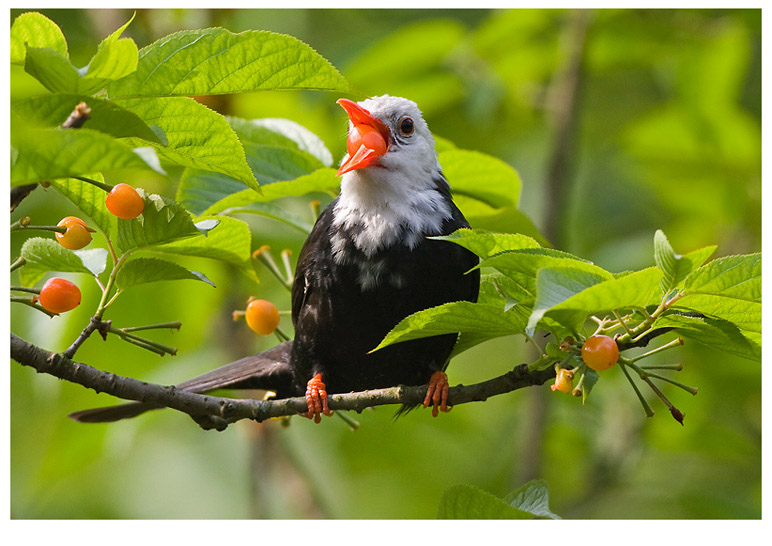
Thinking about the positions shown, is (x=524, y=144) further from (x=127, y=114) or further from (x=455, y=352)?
(x=127, y=114)

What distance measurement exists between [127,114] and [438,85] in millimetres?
3458

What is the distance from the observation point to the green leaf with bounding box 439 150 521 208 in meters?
2.96

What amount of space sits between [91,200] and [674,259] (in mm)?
1441

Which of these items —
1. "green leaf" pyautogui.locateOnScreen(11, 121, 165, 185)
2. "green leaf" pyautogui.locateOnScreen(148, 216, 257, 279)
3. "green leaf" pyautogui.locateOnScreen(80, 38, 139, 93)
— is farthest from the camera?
"green leaf" pyautogui.locateOnScreen(148, 216, 257, 279)

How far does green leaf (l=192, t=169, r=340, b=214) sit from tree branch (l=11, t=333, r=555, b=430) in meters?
0.64

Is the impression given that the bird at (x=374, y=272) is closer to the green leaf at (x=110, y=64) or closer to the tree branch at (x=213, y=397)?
the tree branch at (x=213, y=397)

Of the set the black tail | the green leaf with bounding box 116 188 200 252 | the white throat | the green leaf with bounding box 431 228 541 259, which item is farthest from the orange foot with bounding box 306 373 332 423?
the green leaf with bounding box 431 228 541 259

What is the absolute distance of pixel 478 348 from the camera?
6.04 m

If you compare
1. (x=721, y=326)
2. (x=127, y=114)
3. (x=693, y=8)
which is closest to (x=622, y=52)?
(x=693, y=8)

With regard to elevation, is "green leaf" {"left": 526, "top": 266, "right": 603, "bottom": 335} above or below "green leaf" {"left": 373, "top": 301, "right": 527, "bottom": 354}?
above

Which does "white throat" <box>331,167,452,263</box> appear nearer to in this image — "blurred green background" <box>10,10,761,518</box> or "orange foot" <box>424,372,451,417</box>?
"orange foot" <box>424,372,451,417</box>

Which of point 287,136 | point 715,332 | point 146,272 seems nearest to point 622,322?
A: point 715,332

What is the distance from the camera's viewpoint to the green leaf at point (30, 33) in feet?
6.03

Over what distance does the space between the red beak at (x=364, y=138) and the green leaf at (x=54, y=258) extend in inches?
38.0
